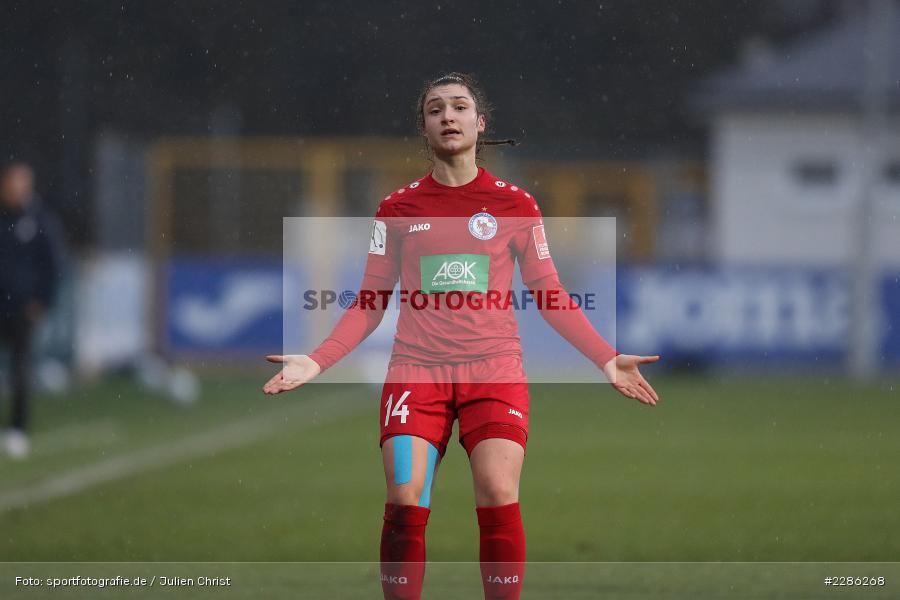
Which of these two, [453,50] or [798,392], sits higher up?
[453,50]

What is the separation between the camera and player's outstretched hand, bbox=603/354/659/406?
4.56 metres

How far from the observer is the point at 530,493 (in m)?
8.74

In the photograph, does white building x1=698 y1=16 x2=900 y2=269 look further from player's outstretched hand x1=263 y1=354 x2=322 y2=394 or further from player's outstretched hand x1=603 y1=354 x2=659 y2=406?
player's outstretched hand x1=263 y1=354 x2=322 y2=394

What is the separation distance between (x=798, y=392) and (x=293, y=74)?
11.8 meters

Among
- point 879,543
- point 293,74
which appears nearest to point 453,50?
point 293,74

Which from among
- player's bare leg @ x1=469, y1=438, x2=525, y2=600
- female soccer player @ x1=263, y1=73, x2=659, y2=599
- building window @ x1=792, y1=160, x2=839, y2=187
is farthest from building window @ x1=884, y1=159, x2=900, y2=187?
player's bare leg @ x1=469, y1=438, x2=525, y2=600

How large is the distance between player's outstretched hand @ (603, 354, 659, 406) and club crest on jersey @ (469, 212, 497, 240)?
0.53 meters

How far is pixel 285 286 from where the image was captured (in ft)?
59.7

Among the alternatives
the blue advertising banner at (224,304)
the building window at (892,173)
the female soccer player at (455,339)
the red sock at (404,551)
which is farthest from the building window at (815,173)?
the red sock at (404,551)

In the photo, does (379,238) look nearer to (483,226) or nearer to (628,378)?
(483,226)

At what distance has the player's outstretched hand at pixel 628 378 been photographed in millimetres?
4562

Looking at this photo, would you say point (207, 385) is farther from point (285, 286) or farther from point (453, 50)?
point (453, 50)

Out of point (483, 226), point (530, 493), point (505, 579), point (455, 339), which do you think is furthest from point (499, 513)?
point (530, 493)

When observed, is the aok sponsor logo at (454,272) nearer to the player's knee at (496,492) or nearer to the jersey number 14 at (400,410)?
the jersey number 14 at (400,410)
